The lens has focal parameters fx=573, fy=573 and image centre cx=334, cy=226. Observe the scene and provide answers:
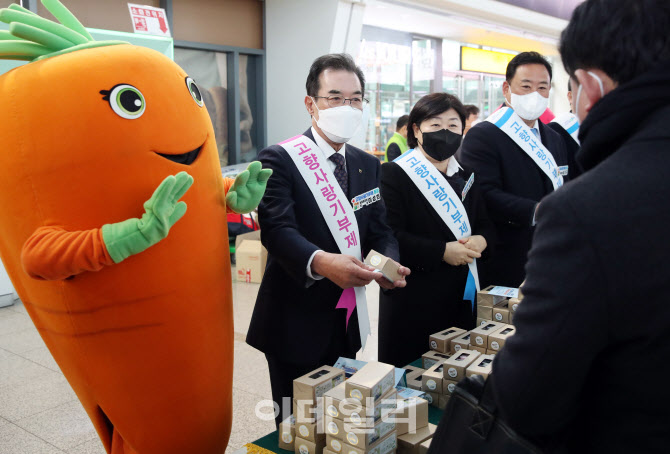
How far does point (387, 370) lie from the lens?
1.44 m

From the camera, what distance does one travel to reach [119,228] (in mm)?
1324

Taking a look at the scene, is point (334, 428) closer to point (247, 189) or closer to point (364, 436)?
point (364, 436)

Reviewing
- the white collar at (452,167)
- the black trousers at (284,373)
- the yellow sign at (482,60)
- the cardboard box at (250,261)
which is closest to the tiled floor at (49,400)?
the black trousers at (284,373)

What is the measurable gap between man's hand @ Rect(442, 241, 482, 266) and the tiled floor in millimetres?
1241

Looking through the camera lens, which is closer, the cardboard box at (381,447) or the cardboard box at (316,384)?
the cardboard box at (381,447)

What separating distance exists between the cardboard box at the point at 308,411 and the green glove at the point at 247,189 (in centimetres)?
59

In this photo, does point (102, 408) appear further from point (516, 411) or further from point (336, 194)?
point (516, 411)

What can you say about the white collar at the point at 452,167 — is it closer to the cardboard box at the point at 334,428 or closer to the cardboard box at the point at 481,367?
the cardboard box at the point at 481,367

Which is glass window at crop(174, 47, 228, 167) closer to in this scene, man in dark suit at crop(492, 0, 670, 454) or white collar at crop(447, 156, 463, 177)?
white collar at crop(447, 156, 463, 177)

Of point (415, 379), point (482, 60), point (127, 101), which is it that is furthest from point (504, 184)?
point (482, 60)

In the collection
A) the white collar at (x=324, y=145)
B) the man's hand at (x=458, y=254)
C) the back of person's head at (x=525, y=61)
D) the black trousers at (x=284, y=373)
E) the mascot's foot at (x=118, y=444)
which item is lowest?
the mascot's foot at (x=118, y=444)

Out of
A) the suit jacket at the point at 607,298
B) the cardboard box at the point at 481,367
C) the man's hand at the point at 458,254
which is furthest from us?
the man's hand at the point at 458,254

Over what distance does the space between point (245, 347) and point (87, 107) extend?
2.76 m

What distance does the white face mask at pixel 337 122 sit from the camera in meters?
1.98
